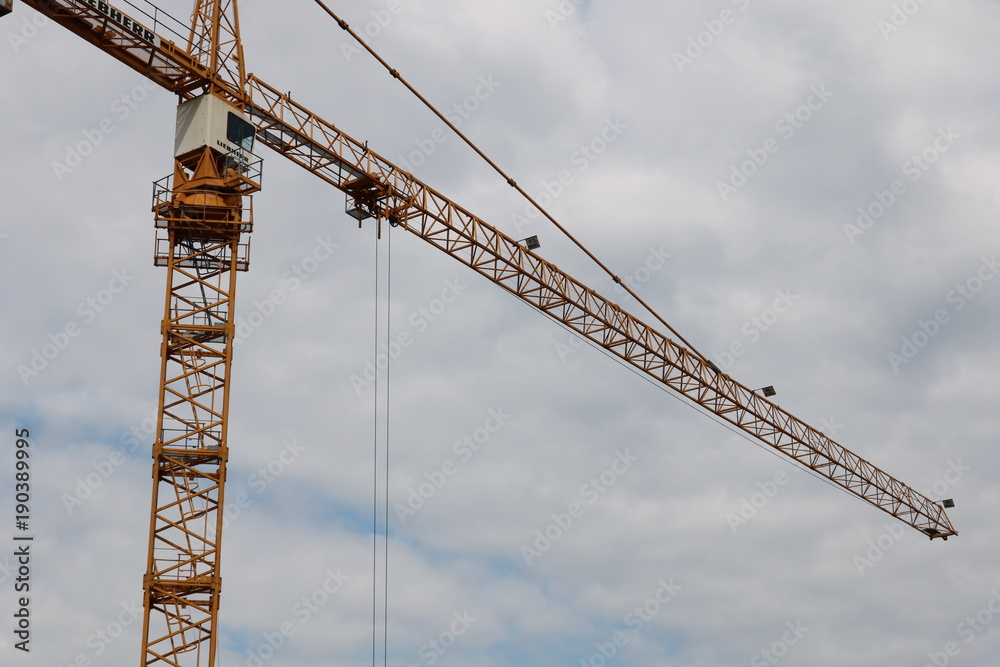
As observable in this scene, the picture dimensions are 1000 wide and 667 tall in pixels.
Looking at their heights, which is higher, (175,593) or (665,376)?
(665,376)

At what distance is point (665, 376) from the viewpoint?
232 feet

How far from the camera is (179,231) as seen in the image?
4531cm

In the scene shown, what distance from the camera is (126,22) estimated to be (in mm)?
43281

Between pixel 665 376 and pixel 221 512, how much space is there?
34.8 metres

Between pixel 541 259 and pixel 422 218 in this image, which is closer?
pixel 422 218

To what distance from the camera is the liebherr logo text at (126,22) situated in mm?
42562

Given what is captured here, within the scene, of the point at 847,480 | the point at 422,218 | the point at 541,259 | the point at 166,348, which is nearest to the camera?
the point at 166,348

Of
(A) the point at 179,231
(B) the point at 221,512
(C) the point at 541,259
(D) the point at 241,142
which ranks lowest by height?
(B) the point at 221,512

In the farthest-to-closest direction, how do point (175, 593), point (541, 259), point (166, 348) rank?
point (541, 259) < point (166, 348) < point (175, 593)

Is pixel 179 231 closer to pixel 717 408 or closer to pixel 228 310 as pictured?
pixel 228 310

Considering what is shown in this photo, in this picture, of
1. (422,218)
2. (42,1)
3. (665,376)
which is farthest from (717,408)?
(42,1)

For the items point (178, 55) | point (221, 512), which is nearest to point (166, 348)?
point (221, 512)

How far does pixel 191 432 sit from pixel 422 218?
18.8 meters

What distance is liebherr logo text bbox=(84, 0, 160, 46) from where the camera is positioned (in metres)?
42.6
